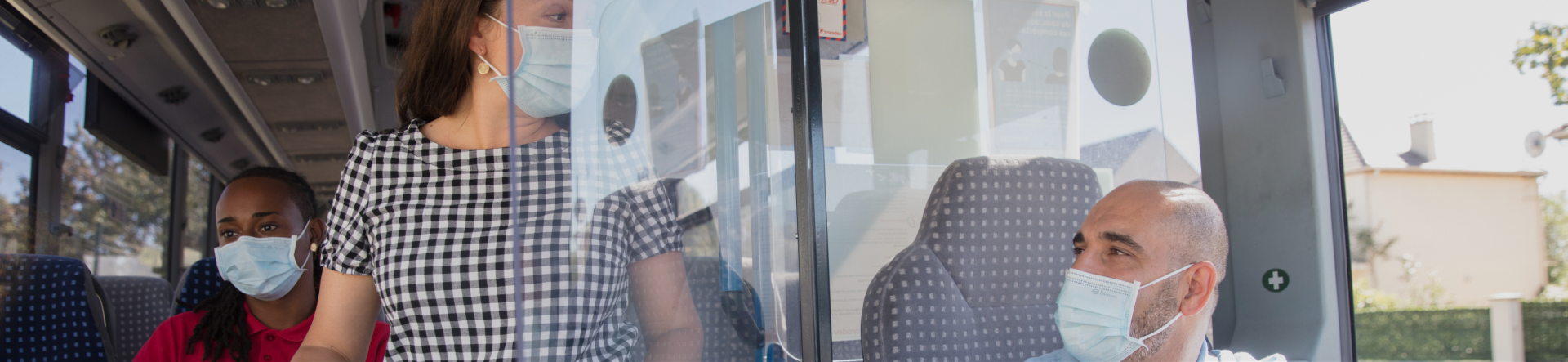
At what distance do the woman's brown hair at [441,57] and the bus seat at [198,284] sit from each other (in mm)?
2288

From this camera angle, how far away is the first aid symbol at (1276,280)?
7.09 feet

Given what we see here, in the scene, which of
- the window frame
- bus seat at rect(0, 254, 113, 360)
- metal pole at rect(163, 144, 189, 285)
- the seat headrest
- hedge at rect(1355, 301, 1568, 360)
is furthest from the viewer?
hedge at rect(1355, 301, 1568, 360)

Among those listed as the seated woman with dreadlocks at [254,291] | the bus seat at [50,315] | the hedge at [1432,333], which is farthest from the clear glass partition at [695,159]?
the hedge at [1432,333]

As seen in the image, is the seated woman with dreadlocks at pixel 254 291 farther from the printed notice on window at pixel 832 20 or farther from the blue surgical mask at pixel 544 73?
the blue surgical mask at pixel 544 73

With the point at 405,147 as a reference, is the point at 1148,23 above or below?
above

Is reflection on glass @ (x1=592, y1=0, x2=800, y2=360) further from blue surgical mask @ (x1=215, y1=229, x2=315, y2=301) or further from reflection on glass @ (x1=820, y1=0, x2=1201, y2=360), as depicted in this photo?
blue surgical mask @ (x1=215, y1=229, x2=315, y2=301)

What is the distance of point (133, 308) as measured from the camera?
3.88m

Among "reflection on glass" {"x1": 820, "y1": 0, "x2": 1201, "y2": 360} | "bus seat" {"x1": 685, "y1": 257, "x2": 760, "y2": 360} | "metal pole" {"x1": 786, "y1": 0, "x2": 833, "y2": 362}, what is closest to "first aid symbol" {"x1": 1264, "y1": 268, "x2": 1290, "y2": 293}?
"reflection on glass" {"x1": 820, "y1": 0, "x2": 1201, "y2": 360}

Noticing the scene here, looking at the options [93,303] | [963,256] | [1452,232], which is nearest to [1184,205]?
[963,256]

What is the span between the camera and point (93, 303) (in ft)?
9.21

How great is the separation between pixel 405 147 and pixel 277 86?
4399 millimetres

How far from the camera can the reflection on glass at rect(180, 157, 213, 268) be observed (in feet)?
18.9

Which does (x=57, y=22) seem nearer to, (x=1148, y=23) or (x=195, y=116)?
(x=195, y=116)

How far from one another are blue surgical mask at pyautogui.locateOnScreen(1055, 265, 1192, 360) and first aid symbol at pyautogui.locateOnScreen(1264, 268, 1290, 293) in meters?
0.92
